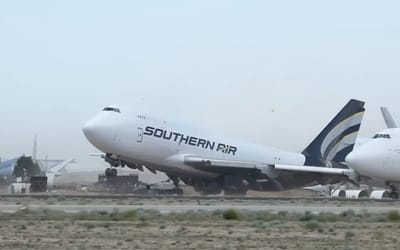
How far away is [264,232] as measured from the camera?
79.7 feet

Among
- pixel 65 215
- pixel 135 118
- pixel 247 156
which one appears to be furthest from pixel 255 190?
pixel 65 215

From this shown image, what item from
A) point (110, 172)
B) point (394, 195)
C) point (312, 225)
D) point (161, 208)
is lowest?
point (312, 225)

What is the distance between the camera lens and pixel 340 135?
3056 inches

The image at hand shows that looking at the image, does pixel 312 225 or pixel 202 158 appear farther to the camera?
pixel 202 158

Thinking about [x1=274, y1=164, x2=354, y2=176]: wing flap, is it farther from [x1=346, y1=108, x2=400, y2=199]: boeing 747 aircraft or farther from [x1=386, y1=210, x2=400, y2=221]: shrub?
[x1=386, y1=210, x2=400, y2=221]: shrub

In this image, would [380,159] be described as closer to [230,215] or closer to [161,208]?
[161,208]

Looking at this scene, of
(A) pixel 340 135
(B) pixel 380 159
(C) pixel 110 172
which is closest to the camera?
(B) pixel 380 159

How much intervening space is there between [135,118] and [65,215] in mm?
37459

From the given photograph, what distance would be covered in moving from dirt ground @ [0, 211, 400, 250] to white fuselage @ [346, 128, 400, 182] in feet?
81.2

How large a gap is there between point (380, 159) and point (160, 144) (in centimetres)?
1962

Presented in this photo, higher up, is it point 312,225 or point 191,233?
point 312,225

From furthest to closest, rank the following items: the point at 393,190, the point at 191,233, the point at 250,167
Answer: the point at 250,167
the point at 393,190
the point at 191,233

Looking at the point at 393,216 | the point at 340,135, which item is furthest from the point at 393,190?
the point at 393,216

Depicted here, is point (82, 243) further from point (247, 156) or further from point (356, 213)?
point (247, 156)
